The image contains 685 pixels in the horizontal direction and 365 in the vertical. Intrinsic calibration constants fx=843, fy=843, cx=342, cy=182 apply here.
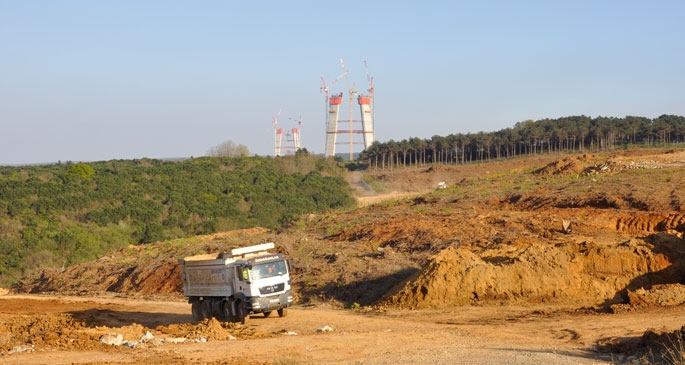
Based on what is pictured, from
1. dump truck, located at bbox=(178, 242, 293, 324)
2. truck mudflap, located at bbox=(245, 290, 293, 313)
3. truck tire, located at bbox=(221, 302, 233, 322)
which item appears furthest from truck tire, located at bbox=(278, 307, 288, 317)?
truck tire, located at bbox=(221, 302, 233, 322)

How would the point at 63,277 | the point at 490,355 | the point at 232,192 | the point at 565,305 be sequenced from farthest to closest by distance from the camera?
the point at 232,192
the point at 63,277
the point at 565,305
the point at 490,355

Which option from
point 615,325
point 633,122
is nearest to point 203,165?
point 633,122

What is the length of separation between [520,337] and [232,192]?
221ft

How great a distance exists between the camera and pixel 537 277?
2823cm

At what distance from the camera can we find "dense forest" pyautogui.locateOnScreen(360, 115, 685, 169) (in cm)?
11100

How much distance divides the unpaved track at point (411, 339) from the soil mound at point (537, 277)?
1.00 meters

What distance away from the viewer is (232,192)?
86500 mm

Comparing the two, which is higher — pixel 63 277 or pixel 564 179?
pixel 564 179

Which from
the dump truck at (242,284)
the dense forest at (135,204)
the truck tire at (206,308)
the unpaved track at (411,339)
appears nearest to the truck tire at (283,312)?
the dump truck at (242,284)

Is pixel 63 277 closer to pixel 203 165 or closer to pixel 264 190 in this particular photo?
pixel 264 190

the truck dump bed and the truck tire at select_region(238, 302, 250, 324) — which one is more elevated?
the truck dump bed

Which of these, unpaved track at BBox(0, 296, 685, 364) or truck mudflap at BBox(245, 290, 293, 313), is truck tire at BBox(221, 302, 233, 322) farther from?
truck mudflap at BBox(245, 290, 293, 313)

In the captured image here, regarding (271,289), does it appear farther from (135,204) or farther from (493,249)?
(135,204)

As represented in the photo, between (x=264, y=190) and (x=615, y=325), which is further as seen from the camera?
(x=264, y=190)
